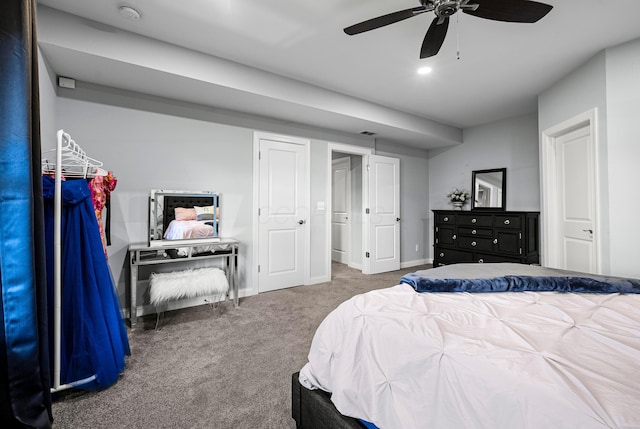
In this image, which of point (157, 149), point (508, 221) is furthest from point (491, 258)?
point (157, 149)

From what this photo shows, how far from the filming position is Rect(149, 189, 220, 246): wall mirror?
3.07 meters

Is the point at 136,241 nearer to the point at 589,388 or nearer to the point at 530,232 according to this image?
the point at 589,388

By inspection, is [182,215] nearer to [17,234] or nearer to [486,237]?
[17,234]

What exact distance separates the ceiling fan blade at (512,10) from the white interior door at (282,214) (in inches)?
104

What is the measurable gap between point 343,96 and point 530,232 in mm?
3012

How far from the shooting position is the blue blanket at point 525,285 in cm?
153

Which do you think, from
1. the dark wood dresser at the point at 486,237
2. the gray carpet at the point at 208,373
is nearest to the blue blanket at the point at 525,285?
the gray carpet at the point at 208,373

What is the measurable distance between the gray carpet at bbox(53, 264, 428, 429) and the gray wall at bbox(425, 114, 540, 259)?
3.39 m

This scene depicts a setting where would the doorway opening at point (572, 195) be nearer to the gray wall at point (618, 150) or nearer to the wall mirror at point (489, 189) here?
the gray wall at point (618, 150)

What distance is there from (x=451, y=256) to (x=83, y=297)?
4.56m

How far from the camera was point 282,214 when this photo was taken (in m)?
3.97

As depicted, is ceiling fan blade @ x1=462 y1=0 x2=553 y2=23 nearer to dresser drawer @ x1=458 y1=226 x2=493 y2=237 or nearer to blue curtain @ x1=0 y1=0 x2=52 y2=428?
blue curtain @ x1=0 y1=0 x2=52 y2=428

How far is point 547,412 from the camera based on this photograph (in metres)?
0.68

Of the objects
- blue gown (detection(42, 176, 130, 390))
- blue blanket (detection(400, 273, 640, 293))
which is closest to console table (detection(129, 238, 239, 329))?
blue gown (detection(42, 176, 130, 390))
